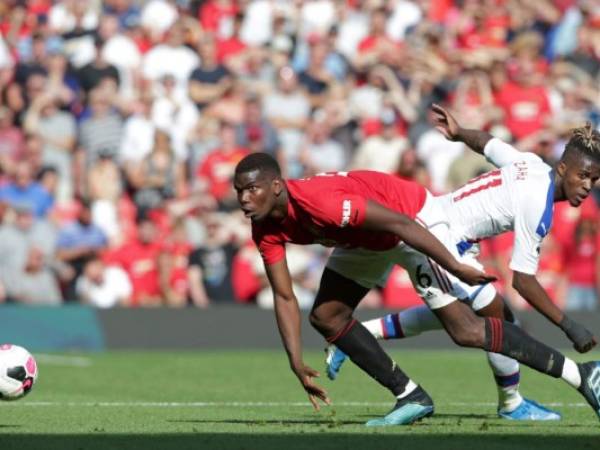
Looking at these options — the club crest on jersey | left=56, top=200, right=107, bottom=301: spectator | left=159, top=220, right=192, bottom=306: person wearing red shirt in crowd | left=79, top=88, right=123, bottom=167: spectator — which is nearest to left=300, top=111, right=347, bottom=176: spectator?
left=159, top=220, right=192, bottom=306: person wearing red shirt in crowd

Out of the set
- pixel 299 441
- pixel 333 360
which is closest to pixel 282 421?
pixel 333 360

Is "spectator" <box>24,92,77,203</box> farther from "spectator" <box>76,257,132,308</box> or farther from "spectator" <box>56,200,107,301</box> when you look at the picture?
"spectator" <box>76,257,132,308</box>

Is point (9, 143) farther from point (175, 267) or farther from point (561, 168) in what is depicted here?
point (561, 168)

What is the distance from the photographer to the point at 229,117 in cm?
2073

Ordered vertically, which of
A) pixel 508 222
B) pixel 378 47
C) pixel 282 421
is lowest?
pixel 282 421

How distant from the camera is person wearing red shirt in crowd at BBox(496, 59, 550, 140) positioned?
20.4 metres

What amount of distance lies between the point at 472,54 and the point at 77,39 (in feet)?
19.8

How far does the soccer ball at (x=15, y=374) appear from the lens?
958 cm

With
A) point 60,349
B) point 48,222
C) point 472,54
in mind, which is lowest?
point 60,349

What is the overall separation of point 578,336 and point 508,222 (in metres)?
1.04

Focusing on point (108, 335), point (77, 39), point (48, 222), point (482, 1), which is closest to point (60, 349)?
point (108, 335)

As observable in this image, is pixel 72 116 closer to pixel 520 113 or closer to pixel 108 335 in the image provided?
pixel 108 335

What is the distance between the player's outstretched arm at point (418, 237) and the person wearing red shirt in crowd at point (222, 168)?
1079 cm

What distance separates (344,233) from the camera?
9.27 meters
